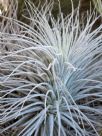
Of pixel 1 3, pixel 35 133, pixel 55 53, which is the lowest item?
pixel 35 133

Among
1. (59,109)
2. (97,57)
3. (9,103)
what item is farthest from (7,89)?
(97,57)

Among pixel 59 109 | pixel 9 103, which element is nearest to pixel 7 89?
pixel 9 103

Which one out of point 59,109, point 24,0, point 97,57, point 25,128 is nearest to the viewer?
point 25,128

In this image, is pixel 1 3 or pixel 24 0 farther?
pixel 24 0

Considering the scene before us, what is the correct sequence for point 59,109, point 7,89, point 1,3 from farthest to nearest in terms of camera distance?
point 1,3 → point 7,89 → point 59,109

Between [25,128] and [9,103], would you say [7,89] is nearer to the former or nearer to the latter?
[9,103]

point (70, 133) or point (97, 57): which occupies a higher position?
point (97, 57)

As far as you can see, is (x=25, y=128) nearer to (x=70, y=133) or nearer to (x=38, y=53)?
(x=70, y=133)
